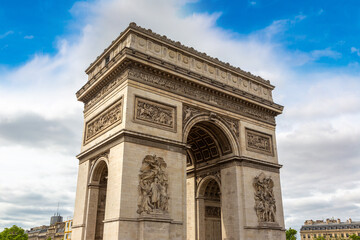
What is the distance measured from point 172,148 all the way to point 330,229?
281 ft

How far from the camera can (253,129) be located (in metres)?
25.8

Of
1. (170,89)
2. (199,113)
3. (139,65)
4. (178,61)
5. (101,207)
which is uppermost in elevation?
(178,61)

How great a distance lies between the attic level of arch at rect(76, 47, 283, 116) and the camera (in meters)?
20.1

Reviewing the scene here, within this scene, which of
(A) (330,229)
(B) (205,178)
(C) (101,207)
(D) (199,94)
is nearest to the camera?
(C) (101,207)

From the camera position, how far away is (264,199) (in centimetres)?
2398

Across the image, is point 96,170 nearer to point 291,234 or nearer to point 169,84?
point 169,84

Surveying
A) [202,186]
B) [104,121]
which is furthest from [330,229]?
[104,121]

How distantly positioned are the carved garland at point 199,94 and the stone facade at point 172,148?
0.22 ft

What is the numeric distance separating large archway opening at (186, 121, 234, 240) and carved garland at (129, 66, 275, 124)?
76.0 inches

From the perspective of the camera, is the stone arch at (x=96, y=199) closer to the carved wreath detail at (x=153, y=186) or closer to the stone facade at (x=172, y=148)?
the stone facade at (x=172, y=148)

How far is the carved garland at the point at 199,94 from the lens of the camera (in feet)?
67.8

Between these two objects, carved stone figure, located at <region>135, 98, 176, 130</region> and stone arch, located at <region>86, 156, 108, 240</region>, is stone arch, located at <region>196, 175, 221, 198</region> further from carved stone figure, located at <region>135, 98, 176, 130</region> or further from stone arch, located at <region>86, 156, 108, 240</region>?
stone arch, located at <region>86, 156, 108, 240</region>

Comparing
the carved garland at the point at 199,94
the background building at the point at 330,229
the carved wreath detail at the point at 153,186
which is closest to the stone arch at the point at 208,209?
the carved garland at the point at 199,94

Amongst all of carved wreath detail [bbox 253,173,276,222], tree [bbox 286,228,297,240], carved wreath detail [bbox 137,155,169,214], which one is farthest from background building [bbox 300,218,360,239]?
carved wreath detail [bbox 137,155,169,214]
